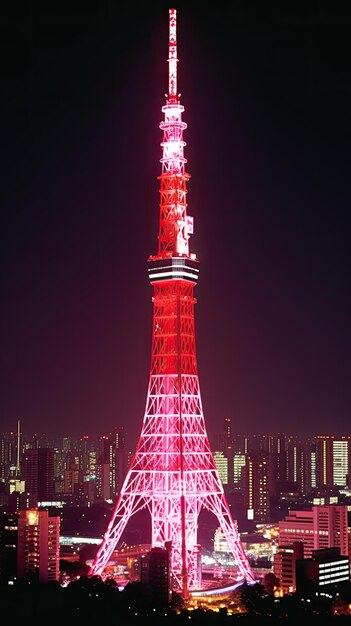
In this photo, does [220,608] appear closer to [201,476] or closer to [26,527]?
[201,476]

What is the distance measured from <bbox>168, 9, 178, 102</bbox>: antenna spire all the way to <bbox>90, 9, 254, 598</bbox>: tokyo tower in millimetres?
18

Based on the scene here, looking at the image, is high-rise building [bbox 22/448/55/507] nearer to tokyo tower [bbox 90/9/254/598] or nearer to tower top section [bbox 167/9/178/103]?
tokyo tower [bbox 90/9/254/598]

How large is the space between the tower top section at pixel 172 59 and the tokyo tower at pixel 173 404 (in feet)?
0.06

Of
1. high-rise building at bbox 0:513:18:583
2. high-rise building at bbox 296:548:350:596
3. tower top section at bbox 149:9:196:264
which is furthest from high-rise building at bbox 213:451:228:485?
tower top section at bbox 149:9:196:264

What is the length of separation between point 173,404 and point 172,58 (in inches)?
247

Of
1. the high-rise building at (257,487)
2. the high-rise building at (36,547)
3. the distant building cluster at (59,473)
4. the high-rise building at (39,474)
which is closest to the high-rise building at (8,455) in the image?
the distant building cluster at (59,473)

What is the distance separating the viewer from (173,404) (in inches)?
773

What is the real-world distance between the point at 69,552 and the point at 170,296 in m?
9.19

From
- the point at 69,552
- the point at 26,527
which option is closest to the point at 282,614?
the point at 26,527

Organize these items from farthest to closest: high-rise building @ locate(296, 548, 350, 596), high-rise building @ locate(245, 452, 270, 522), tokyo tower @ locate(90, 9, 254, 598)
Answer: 1. high-rise building @ locate(245, 452, 270, 522)
2. high-rise building @ locate(296, 548, 350, 596)
3. tokyo tower @ locate(90, 9, 254, 598)

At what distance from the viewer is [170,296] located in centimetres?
1984

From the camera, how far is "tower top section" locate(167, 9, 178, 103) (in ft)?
65.3

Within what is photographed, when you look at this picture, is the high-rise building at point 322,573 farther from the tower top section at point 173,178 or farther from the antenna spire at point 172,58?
the antenna spire at point 172,58

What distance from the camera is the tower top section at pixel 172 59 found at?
19891 mm
